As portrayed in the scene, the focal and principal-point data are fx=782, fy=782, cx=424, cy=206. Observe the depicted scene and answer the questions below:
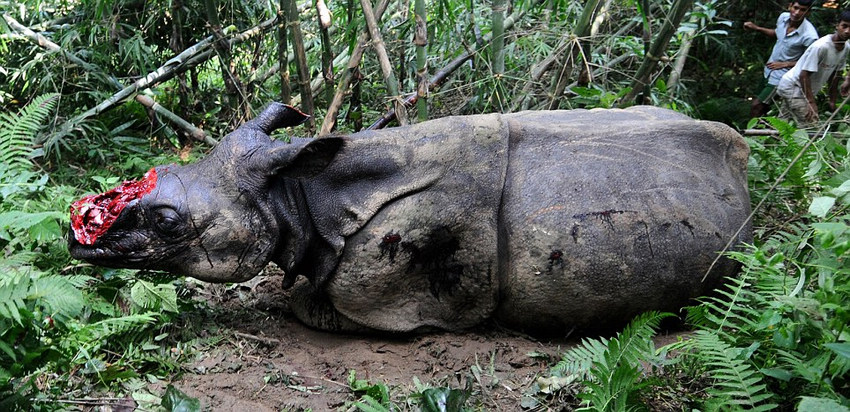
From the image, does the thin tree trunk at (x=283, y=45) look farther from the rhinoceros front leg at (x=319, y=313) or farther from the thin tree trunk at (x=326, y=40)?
the rhinoceros front leg at (x=319, y=313)

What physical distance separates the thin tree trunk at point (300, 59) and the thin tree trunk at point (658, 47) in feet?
7.87

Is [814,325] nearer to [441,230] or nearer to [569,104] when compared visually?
[441,230]

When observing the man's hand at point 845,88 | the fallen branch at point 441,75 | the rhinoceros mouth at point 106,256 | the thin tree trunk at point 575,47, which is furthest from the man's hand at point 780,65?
the rhinoceros mouth at point 106,256

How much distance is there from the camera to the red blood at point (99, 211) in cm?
379

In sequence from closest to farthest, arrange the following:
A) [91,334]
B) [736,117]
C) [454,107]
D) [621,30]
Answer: [91,334], [454,107], [621,30], [736,117]

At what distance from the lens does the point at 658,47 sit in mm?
5492

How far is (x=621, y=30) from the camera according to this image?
7.85 m

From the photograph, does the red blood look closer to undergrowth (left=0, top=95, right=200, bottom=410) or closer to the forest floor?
undergrowth (left=0, top=95, right=200, bottom=410)

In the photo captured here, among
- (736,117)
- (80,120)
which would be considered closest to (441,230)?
(80,120)

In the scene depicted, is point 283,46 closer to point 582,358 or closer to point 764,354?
point 582,358

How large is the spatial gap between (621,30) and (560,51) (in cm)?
230

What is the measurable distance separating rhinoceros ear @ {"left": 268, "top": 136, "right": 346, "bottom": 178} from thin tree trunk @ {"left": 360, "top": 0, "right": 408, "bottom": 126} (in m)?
1.72

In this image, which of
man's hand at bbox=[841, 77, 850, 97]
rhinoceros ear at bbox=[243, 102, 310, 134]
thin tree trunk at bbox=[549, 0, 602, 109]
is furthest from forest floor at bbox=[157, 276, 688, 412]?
man's hand at bbox=[841, 77, 850, 97]

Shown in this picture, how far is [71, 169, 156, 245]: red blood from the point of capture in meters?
3.79
